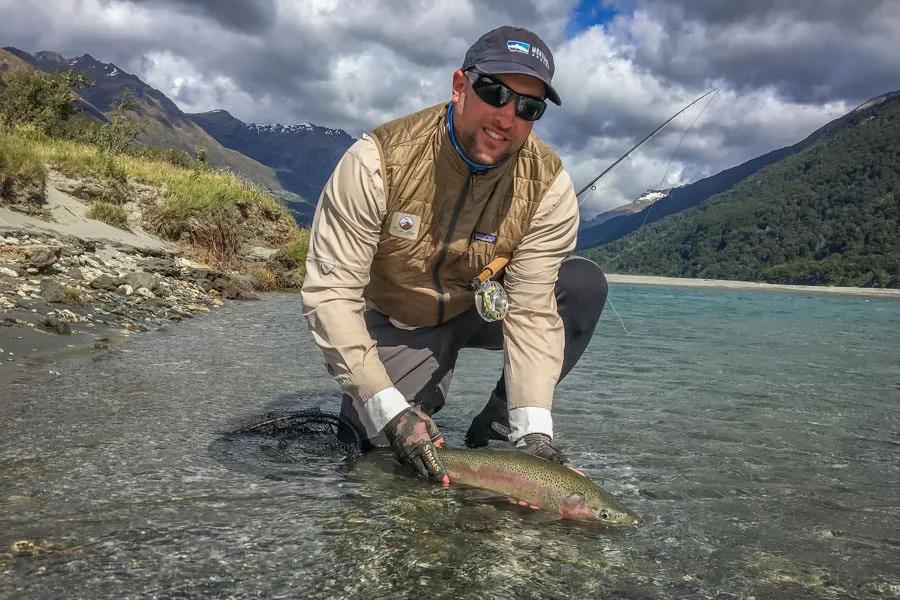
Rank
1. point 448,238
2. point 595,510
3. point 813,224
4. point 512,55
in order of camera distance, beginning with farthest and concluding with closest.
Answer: point 813,224, point 448,238, point 512,55, point 595,510

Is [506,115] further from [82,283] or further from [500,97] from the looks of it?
[82,283]

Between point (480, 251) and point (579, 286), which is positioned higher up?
point (480, 251)

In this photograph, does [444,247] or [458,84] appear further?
[444,247]

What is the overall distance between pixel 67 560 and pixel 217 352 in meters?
4.64

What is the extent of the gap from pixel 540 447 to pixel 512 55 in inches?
74.5

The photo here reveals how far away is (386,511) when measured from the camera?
2.72 m

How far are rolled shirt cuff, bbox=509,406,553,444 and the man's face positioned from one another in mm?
1297

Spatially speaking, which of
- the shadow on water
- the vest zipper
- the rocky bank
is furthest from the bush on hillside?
the vest zipper

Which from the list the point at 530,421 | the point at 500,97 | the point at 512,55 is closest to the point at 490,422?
the point at 530,421

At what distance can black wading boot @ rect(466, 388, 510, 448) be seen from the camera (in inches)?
161

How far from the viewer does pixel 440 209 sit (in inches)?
135

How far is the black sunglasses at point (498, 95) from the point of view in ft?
9.88

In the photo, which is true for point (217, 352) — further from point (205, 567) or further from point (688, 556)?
point (688, 556)

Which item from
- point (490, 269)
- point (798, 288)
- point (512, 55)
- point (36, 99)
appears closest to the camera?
point (512, 55)
